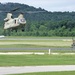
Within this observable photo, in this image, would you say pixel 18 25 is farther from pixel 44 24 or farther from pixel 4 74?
pixel 44 24

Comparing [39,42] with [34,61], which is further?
[39,42]

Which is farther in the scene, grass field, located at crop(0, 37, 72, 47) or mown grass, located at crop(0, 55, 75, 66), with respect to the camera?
grass field, located at crop(0, 37, 72, 47)

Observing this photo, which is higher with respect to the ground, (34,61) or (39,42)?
(34,61)

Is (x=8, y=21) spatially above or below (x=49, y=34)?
above

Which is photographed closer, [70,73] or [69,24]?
[70,73]

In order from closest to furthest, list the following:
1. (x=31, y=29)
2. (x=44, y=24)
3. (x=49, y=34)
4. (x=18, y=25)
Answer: (x=18, y=25) < (x=49, y=34) < (x=31, y=29) < (x=44, y=24)

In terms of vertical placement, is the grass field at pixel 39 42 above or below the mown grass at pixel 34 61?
below

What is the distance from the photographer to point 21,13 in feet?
213

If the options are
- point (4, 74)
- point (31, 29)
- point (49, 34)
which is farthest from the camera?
point (31, 29)

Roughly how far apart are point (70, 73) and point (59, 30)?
11367 centimetres


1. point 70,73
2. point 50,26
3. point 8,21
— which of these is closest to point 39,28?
point 50,26

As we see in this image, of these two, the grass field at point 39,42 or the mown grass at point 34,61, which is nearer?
the mown grass at point 34,61

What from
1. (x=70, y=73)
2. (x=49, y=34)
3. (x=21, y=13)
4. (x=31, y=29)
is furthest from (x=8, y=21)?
(x=31, y=29)

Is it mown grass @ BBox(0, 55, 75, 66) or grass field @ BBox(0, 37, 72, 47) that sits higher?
mown grass @ BBox(0, 55, 75, 66)
